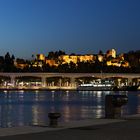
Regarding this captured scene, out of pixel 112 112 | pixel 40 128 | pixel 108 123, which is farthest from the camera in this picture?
pixel 112 112

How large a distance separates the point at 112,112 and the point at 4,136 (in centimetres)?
1014

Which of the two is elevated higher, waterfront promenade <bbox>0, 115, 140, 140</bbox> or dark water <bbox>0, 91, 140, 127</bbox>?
waterfront promenade <bbox>0, 115, 140, 140</bbox>

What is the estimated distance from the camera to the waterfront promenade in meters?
19.8

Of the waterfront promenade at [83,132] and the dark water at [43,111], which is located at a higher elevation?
the waterfront promenade at [83,132]

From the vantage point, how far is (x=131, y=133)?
2130cm

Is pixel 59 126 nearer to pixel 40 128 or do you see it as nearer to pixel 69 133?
pixel 40 128

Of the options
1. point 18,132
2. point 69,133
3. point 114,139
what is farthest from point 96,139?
point 18,132

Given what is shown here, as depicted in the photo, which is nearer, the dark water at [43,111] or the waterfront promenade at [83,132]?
the waterfront promenade at [83,132]

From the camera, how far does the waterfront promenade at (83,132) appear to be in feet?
64.8

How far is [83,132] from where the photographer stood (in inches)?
855

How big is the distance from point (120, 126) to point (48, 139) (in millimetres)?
Answer: 6040

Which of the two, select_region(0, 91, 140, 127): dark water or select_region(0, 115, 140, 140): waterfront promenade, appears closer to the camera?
select_region(0, 115, 140, 140): waterfront promenade

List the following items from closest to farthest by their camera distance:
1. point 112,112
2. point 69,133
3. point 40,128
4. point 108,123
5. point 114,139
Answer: point 114,139 → point 69,133 → point 40,128 → point 108,123 → point 112,112

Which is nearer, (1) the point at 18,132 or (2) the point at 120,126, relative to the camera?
(1) the point at 18,132
